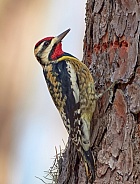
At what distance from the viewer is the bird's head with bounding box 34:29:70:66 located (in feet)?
6.72

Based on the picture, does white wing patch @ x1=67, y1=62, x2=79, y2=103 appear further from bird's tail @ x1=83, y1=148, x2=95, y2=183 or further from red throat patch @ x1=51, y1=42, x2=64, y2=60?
bird's tail @ x1=83, y1=148, x2=95, y2=183

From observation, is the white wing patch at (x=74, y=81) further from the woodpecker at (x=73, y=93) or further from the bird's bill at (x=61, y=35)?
the bird's bill at (x=61, y=35)

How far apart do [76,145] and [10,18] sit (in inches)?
71.8

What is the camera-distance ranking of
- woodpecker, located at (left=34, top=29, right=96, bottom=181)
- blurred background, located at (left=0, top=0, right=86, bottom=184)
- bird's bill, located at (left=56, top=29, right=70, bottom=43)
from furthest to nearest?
1. blurred background, located at (left=0, top=0, right=86, bottom=184)
2. bird's bill, located at (left=56, top=29, right=70, bottom=43)
3. woodpecker, located at (left=34, top=29, right=96, bottom=181)

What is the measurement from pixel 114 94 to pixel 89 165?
1.03ft

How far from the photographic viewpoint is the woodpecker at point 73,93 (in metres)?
1.85

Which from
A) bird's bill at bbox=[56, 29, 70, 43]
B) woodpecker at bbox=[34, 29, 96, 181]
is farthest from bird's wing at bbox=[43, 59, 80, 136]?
bird's bill at bbox=[56, 29, 70, 43]

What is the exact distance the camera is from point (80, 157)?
1.88m

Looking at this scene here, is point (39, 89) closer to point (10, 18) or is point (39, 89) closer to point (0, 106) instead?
point (0, 106)

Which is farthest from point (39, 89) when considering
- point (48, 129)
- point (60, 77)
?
point (60, 77)

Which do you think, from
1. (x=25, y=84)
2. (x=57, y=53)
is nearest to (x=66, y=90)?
(x=57, y=53)

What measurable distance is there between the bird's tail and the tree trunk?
2cm

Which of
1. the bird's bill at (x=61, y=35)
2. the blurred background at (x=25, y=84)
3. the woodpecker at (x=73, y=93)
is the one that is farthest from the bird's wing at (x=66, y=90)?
the blurred background at (x=25, y=84)

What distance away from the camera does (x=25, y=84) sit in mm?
3395
